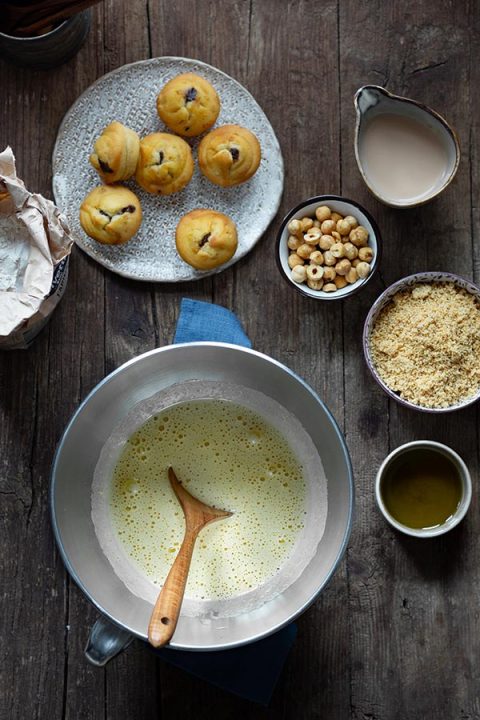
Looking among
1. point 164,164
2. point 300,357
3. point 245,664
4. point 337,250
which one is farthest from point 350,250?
point 245,664

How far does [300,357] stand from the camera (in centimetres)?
136

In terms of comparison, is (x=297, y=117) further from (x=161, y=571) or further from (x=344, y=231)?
(x=161, y=571)

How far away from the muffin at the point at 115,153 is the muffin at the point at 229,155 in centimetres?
11

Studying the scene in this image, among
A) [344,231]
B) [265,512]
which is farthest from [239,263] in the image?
[265,512]

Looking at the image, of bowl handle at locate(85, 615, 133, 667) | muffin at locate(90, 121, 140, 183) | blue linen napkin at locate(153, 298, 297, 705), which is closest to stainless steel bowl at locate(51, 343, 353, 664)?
bowl handle at locate(85, 615, 133, 667)

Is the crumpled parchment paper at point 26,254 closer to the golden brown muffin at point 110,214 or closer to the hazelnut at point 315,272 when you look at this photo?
the golden brown muffin at point 110,214

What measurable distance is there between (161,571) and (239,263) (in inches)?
20.0

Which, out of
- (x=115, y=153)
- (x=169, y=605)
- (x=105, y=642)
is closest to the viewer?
(x=169, y=605)

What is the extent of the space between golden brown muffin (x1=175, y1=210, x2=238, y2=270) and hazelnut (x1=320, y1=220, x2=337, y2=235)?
140 mm

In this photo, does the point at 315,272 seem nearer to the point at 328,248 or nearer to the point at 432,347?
the point at 328,248

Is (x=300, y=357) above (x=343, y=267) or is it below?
below

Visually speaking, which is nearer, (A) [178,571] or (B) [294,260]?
(A) [178,571]

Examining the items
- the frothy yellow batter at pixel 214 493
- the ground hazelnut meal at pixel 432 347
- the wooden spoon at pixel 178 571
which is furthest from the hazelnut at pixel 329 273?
the wooden spoon at pixel 178 571

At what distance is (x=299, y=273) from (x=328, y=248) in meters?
0.06
